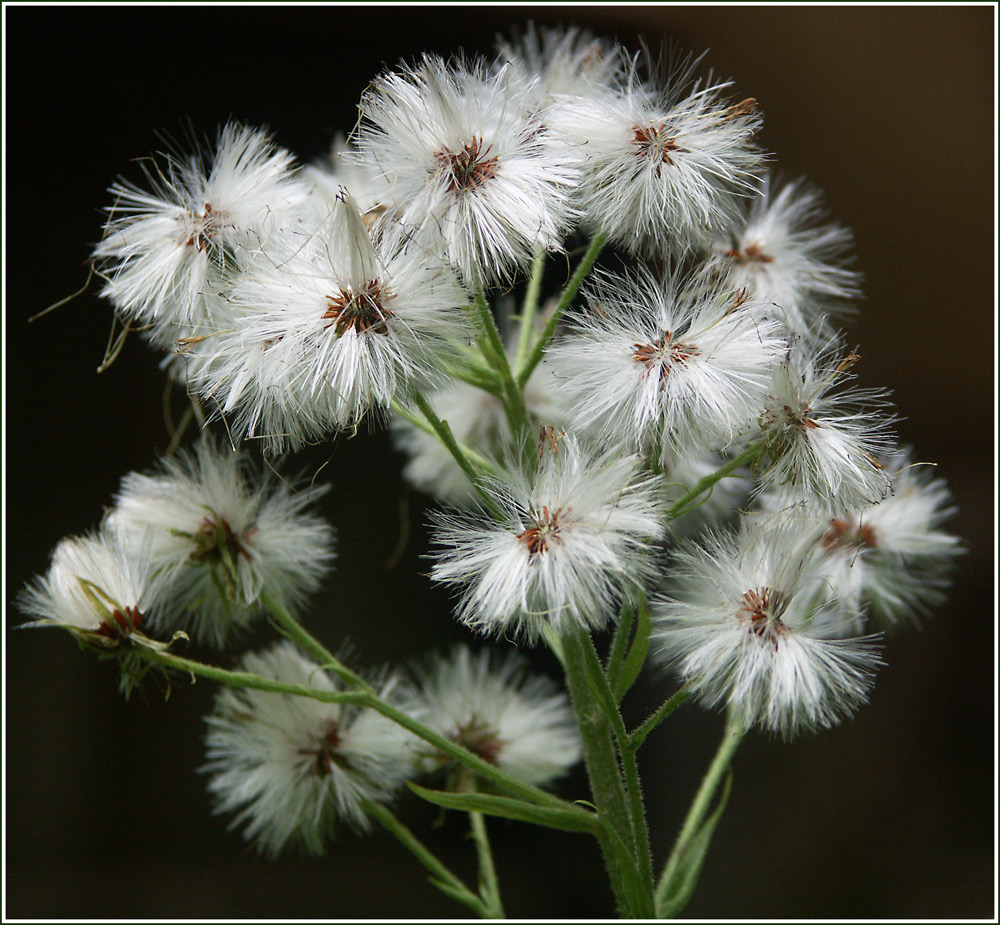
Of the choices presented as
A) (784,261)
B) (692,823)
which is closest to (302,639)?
(692,823)

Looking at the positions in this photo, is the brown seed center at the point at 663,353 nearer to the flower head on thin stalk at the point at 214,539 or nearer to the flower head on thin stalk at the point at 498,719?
the flower head on thin stalk at the point at 214,539

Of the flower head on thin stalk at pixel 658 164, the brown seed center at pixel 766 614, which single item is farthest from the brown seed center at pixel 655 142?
the brown seed center at pixel 766 614

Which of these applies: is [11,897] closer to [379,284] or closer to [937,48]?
[379,284]

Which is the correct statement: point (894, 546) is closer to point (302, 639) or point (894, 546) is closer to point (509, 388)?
point (509, 388)

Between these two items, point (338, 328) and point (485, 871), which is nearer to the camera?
point (338, 328)

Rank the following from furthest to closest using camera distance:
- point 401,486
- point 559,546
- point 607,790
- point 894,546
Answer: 1. point 401,486
2. point 894,546
3. point 607,790
4. point 559,546

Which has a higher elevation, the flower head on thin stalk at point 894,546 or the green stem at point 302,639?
the flower head on thin stalk at point 894,546
